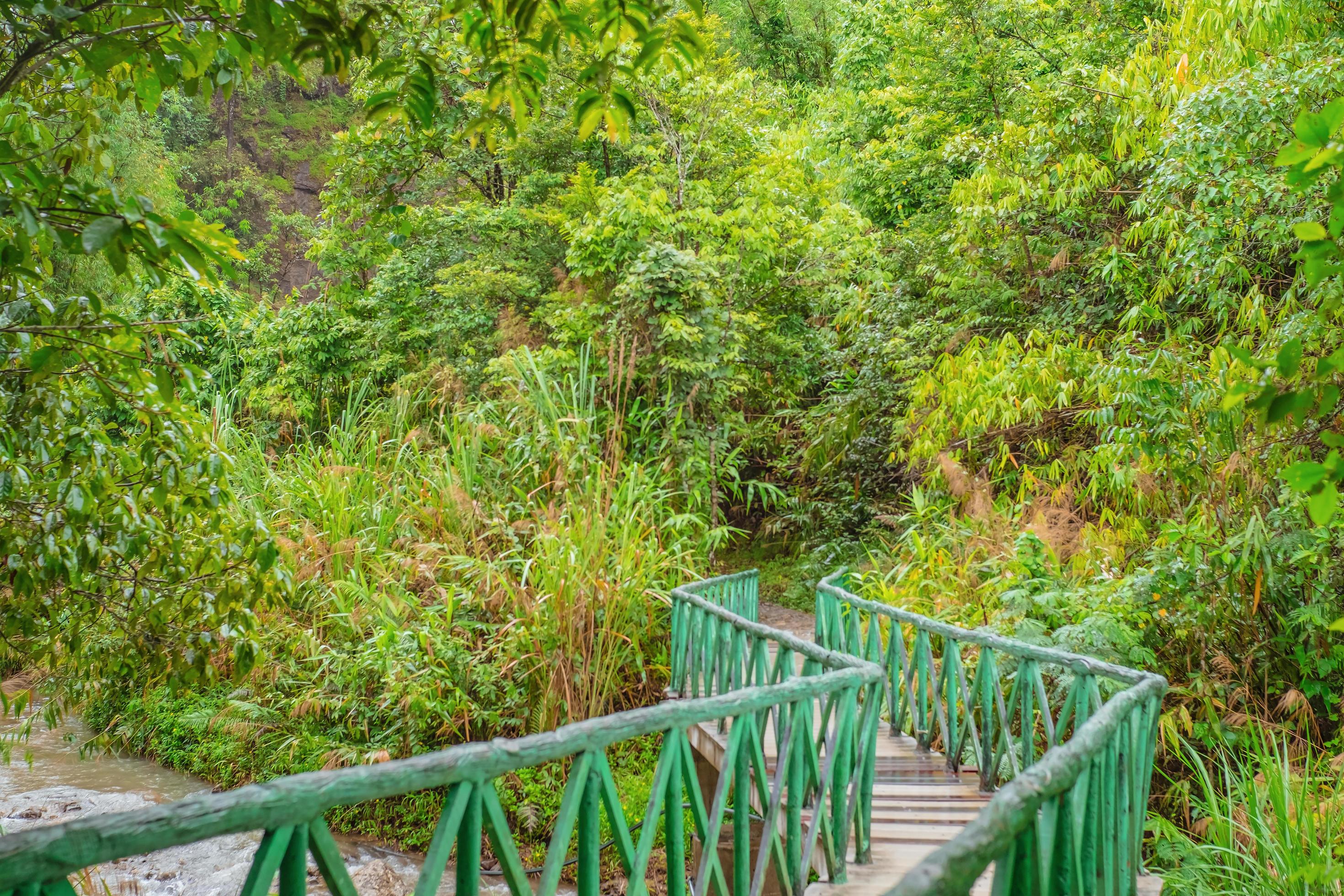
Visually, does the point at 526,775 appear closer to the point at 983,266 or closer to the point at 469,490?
the point at 469,490

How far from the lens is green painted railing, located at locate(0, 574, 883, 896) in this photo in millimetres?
1296

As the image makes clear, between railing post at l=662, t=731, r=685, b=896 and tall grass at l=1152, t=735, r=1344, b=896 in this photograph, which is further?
tall grass at l=1152, t=735, r=1344, b=896

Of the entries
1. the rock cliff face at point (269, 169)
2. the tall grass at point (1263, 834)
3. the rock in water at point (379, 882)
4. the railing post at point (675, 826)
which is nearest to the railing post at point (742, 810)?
the railing post at point (675, 826)

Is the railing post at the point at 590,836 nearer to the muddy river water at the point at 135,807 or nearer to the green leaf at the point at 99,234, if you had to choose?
the green leaf at the point at 99,234

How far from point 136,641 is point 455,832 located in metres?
2.10

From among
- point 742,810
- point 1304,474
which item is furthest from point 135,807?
point 1304,474

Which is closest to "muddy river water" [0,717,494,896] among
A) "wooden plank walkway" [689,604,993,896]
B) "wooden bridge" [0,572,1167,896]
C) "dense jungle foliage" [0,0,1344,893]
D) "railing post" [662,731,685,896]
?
"dense jungle foliage" [0,0,1344,893]

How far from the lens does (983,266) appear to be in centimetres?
880

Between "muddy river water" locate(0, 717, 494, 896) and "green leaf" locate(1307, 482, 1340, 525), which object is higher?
"green leaf" locate(1307, 482, 1340, 525)

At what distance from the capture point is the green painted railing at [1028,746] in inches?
59.7

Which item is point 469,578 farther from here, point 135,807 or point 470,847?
point 470,847

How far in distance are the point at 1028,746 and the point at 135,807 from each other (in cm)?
445

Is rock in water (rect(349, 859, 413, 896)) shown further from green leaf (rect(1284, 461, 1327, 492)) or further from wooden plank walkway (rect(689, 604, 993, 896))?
green leaf (rect(1284, 461, 1327, 492))

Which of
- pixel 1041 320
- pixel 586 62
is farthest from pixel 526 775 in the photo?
pixel 586 62
